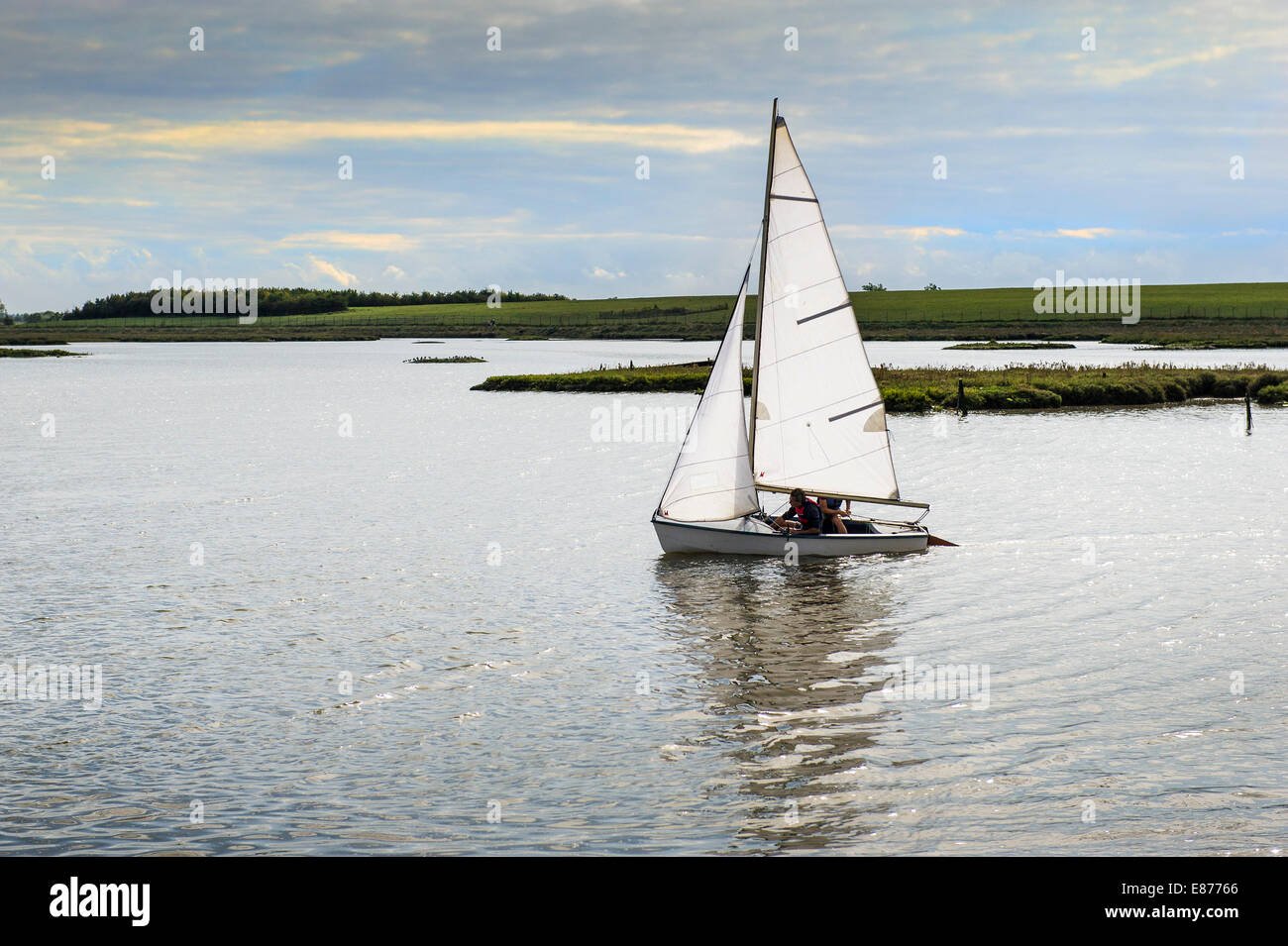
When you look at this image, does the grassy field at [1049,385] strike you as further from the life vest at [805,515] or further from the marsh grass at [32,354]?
the marsh grass at [32,354]

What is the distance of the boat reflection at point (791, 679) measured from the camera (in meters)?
14.0

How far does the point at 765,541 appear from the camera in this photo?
30.6 metres

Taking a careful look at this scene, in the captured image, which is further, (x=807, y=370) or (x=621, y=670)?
(x=807, y=370)

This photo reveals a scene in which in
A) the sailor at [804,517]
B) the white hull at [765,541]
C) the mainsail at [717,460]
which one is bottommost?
the white hull at [765,541]

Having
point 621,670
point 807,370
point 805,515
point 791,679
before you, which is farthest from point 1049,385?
point 621,670

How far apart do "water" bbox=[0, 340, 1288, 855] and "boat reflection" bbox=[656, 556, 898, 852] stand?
Answer: 0.08m

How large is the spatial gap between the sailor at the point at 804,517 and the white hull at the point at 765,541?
284 millimetres

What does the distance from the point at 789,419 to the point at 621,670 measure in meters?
11.6

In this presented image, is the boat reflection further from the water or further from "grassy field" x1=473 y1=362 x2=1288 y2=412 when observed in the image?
"grassy field" x1=473 y1=362 x2=1288 y2=412

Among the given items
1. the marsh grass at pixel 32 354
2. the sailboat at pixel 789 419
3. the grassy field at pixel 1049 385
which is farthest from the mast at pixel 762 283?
the marsh grass at pixel 32 354

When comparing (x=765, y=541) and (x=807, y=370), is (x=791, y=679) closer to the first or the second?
(x=765, y=541)

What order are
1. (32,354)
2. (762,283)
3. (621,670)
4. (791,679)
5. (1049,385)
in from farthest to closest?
(32,354)
(1049,385)
(762,283)
(621,670)
(791,679)

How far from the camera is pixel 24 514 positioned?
128 feet

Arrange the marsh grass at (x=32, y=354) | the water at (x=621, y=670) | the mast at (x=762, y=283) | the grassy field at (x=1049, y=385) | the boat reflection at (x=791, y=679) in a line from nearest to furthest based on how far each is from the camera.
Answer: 1. the water at (x=621, y=670)
2. the boat reflection at (x=791, y=679)
3. the mast at (x=762, y=283)
4. the grassy field at (x=1049, y=385)
5. the marsh grass at (x=32, y=354)
